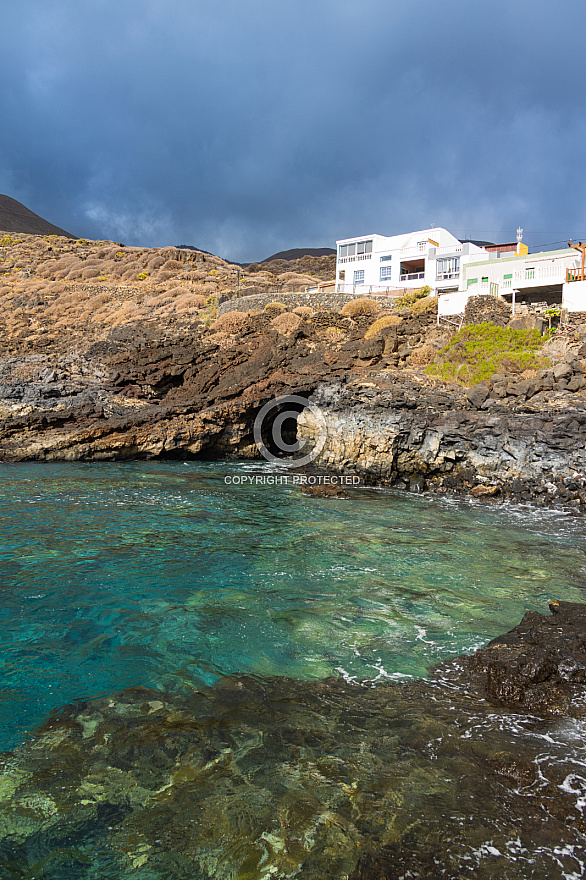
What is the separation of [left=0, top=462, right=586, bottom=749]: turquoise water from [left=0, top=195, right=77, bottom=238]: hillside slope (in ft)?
288

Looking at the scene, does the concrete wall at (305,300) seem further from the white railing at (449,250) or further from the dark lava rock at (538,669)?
the dark lava rock at (538,669)

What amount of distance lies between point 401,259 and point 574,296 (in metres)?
20.7

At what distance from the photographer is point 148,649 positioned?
6.82 m

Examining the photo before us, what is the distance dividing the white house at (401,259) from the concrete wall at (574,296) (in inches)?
526

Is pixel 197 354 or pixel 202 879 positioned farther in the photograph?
pixel 197 354

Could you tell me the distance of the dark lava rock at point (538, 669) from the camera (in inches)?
221

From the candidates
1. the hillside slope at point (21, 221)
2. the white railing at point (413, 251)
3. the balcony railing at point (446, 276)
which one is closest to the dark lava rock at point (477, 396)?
the balcony railing at point (446, 276)

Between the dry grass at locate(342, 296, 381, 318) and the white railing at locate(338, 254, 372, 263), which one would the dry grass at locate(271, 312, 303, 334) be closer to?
the dry grass at locate(342, 296, 381, 318)

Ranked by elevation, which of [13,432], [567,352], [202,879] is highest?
[567,352]

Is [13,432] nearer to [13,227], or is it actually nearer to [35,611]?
[35,611]

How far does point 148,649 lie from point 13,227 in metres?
99.3

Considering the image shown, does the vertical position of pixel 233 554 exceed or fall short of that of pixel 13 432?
it falls short

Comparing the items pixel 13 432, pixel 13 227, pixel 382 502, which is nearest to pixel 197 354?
pixel 13 432

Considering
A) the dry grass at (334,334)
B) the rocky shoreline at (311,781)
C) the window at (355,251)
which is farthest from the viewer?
the window at (355,251)
